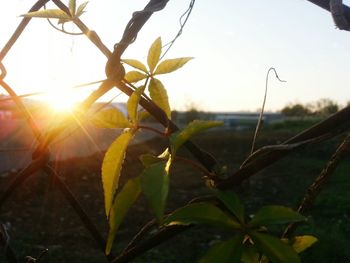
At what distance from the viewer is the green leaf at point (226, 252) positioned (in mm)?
348

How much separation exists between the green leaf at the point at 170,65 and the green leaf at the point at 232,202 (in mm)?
Result: 112

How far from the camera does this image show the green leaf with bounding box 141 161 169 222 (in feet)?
1.03

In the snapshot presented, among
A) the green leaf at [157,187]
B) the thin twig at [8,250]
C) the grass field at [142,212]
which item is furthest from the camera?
the grass field at [142,212]

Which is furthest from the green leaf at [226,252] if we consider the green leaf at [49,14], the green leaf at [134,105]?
the green leaf at [49,14]

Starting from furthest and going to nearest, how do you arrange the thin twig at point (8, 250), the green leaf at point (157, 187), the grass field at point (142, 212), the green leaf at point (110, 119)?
the grass field at point (142, 212) → the thin twig at point (8, 250) → the green leaf at point (110, 119) → the green leaf at point (157, 187)

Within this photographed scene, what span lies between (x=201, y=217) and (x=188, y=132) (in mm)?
53

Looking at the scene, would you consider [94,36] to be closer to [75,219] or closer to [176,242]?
[176,242]

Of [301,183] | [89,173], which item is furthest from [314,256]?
[89,173]

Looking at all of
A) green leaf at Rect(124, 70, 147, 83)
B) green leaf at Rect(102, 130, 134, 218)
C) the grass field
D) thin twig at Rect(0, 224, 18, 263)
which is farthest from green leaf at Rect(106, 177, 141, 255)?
the grass field

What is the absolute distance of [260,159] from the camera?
1.34 feet

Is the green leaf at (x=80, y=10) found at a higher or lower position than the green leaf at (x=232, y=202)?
higher

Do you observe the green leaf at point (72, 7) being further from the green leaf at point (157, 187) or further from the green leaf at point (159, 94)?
the green leaf at point (157, 187)

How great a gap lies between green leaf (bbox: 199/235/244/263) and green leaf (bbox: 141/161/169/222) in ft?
0.15

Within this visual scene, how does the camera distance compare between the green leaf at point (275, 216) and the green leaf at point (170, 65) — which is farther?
the green leaf at point (170, 65)
